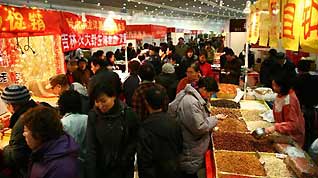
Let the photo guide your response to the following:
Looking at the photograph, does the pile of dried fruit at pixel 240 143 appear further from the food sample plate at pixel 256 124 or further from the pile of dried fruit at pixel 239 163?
the food sample plate at pixel 256 124

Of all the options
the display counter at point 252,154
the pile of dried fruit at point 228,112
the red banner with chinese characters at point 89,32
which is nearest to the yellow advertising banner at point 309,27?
the display counter at point 252,154

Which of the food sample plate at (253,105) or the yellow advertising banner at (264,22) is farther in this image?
the food sample plate at (253,105)

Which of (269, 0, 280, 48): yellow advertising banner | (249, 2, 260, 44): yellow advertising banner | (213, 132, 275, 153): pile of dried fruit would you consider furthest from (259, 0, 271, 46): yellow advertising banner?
(213, 132, 275, 153): pile of dried fruit

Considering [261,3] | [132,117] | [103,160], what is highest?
[261,3]

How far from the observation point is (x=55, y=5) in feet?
60.4

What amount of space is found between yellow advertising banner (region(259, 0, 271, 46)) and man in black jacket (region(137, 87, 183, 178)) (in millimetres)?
2477

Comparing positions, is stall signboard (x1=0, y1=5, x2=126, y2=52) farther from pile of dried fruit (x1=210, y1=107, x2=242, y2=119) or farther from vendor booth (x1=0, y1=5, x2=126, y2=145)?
pile of dried fruit (x1=210, y1=107, x2=242, y2=119)

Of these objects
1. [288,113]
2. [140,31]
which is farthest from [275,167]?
[140,31]

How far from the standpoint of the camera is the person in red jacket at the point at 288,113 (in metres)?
3.47

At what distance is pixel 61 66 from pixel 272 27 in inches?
181

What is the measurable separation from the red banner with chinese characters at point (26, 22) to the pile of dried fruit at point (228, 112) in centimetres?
318

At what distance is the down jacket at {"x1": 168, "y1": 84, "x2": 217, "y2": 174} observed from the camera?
135 inches

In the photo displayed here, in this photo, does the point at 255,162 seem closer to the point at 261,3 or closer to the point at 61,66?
the point at 261,3

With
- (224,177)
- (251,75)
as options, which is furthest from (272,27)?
(251,75)
